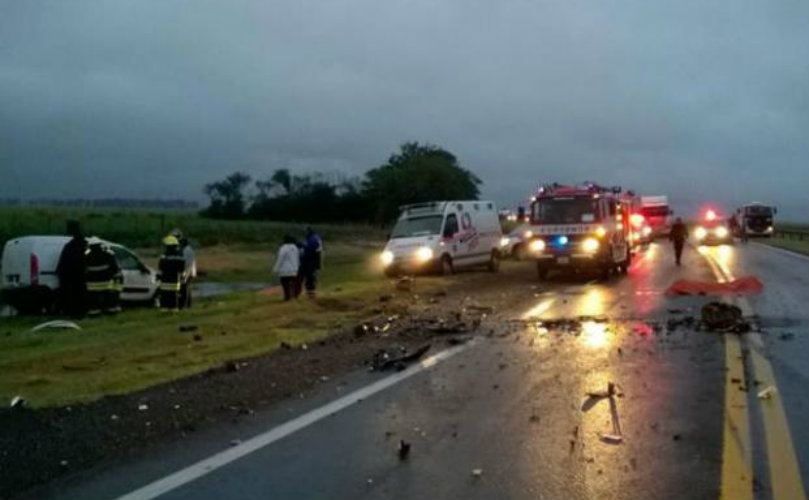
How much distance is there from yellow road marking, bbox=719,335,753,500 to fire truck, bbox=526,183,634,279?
57.6 ft

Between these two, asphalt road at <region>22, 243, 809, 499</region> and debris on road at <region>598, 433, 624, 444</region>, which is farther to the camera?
debris on road at <region>598, 433, 624, 444</region>

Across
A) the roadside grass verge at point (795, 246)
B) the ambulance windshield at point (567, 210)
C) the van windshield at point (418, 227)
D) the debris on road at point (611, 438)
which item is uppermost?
the ambulance windshield at point (567, 210)

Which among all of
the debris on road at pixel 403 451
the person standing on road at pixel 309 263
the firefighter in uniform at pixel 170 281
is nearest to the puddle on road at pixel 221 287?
the person standing on road at pixel 309 263

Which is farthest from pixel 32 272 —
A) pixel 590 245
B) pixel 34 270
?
pixel 590 245

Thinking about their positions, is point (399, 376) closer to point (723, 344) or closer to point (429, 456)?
point (429, 456)

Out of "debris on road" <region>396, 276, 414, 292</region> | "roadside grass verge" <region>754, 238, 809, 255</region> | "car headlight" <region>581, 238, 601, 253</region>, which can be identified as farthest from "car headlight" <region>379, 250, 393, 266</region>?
"roadside grass verge" <region>754, 238, 809, 255</region>

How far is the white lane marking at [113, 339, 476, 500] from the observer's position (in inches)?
277

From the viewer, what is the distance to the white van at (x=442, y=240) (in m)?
31.2

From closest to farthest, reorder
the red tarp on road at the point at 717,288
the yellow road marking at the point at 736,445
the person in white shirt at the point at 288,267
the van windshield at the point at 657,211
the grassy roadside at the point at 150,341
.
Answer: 1. the yellow road marking at the point at 736,445
2. the grassy roadside at the point at 150,341
3. the person in white shirt at the point at 288,267
4. the red tarp on road at the point at 717,288
5. the van windshield at the point at 657,211

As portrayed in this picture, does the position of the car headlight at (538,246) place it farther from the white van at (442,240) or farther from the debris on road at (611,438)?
the debris on road at (611,438)

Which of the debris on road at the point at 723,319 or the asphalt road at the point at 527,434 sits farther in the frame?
the debris on road at the point at 723,319

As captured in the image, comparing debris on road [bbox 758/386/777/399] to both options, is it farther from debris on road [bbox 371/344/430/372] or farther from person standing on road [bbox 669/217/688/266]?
person standing on road [bbox 669/217/688/266]

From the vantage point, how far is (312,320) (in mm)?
18312

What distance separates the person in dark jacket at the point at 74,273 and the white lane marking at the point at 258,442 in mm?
10833
